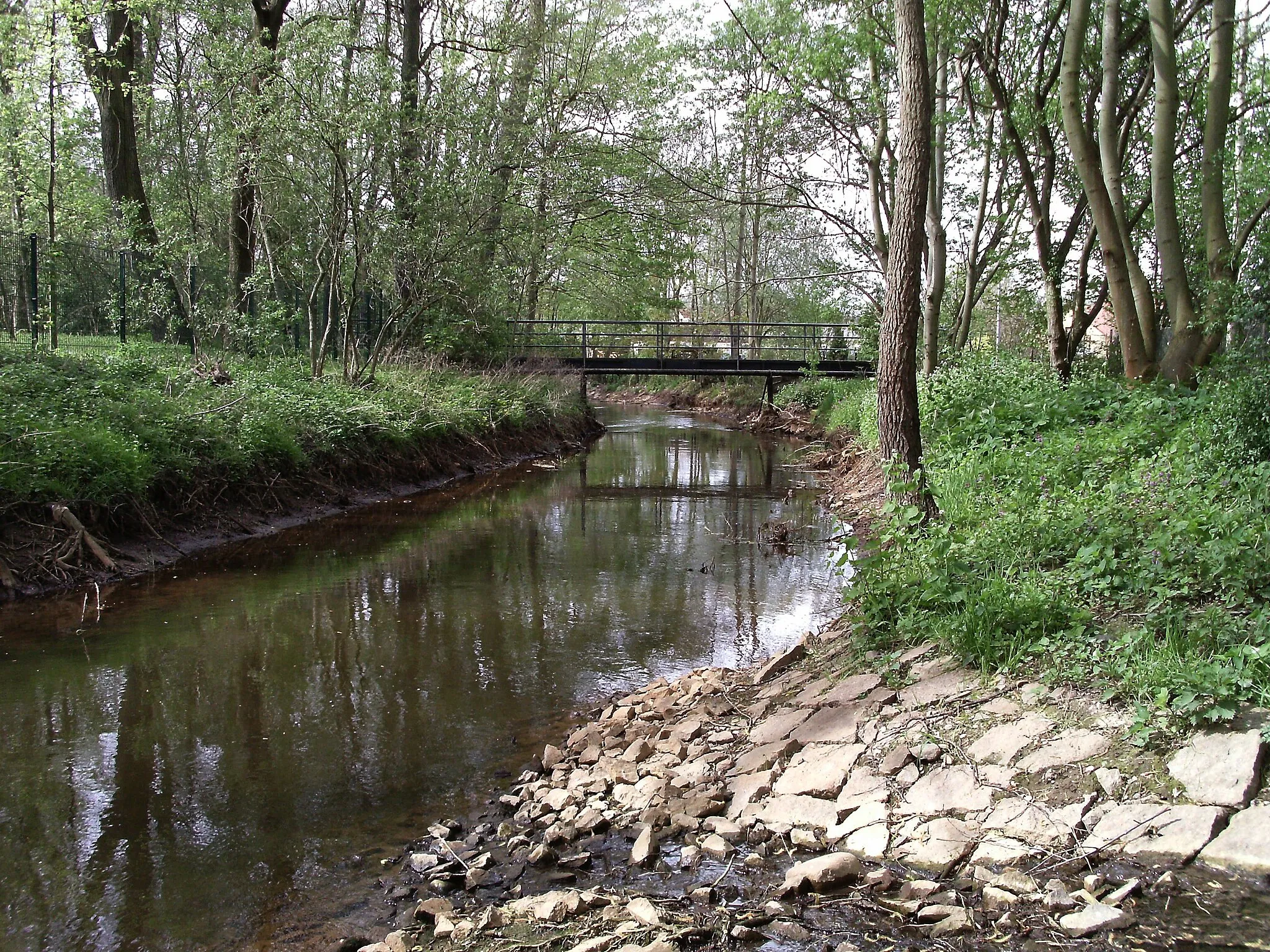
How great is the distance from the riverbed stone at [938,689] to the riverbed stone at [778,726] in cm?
49

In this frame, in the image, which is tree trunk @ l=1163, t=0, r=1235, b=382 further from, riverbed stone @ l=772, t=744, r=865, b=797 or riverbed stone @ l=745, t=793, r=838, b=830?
riverbed stone @ l=745, t=793, r=838, b=830

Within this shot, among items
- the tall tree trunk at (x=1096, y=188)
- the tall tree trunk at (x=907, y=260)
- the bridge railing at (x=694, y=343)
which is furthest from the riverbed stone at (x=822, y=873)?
the bridge railing at (x=694, y=343)

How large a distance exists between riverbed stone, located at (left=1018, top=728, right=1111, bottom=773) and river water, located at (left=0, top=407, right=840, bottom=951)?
2.49m

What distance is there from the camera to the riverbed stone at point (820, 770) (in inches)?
148

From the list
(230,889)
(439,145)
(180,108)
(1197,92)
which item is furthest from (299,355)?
(1197,92)

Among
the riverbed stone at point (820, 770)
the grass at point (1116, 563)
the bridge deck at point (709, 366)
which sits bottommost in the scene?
the riverbed stone at point (820, 770)

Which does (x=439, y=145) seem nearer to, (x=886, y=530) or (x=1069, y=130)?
(x=1069, y=130)

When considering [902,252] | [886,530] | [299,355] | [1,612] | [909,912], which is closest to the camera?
[909,912]

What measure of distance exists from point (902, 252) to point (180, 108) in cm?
2212

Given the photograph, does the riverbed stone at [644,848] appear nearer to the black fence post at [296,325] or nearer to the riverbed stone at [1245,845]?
the riverbed stone at [1245,845]

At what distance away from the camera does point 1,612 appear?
696 centimetres

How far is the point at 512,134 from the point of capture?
15.8m

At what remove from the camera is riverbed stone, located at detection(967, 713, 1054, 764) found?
3.60 m

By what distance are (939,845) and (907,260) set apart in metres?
4.31
